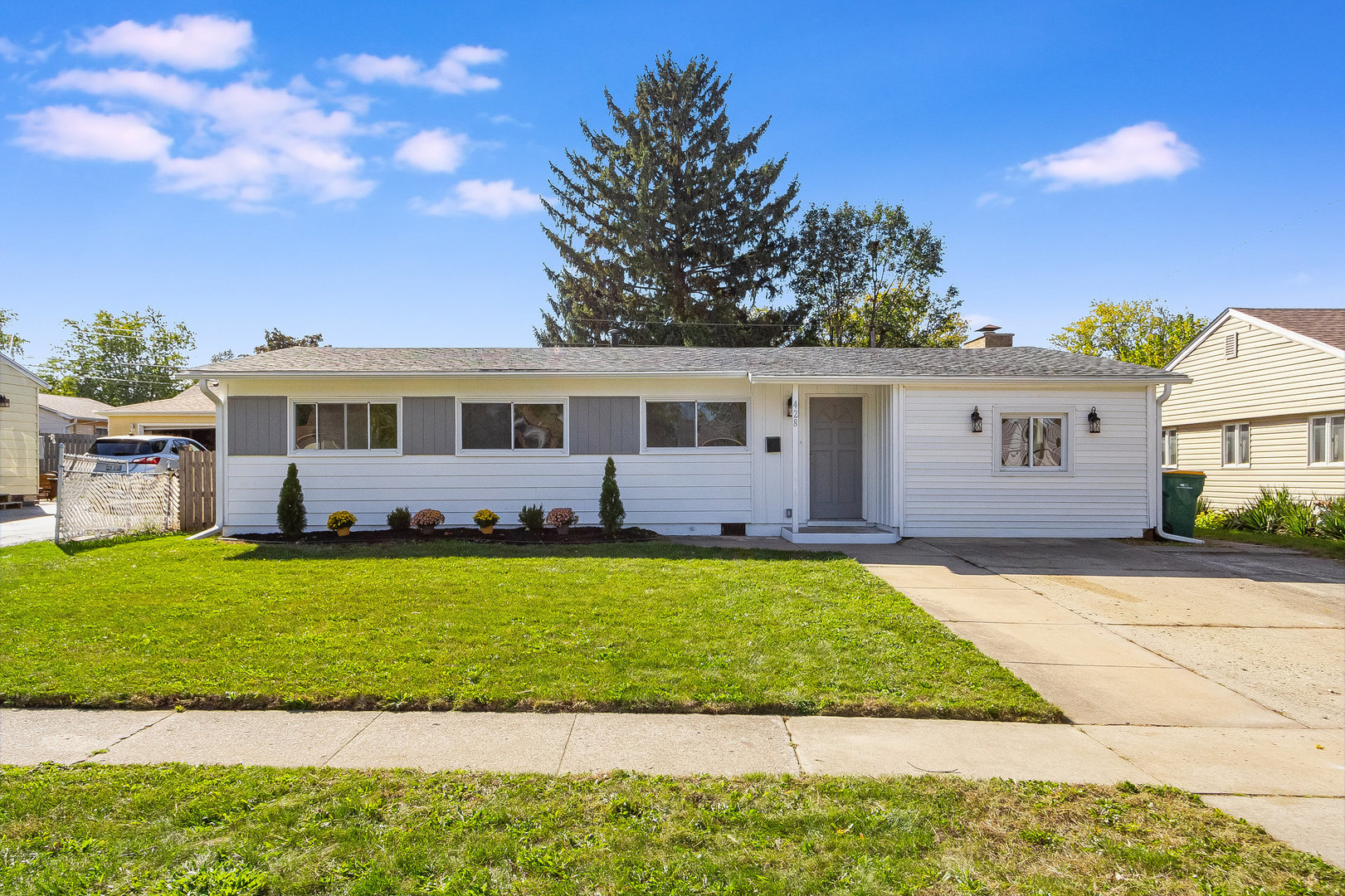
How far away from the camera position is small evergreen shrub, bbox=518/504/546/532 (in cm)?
1155

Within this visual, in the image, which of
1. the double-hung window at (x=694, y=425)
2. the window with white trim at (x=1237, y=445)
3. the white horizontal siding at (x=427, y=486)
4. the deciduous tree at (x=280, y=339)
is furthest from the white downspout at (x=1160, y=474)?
the deciduous tree at (x=280, y=339)

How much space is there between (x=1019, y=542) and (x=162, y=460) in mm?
17424

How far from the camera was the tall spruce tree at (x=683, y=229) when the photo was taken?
26.6 m

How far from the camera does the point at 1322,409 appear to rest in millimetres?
15336

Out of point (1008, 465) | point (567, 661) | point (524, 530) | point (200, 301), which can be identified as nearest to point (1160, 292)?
point (1008, 465)

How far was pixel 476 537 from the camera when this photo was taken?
38.0ft

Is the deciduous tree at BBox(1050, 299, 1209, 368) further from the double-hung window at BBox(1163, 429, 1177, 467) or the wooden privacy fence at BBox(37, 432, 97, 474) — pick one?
the wooden privacy fence at BBox(37, 432, 97, 474)

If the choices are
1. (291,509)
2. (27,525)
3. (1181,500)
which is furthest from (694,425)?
(27,525)

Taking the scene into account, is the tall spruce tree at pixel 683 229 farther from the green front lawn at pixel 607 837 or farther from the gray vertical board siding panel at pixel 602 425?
the green front lawn at pixel 607 837

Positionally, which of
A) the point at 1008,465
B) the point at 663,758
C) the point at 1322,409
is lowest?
the point at 663,758

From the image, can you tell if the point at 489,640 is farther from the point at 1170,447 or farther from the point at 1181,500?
the point at 1170,447

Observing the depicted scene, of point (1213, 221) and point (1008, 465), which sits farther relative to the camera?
point (1213, 221)

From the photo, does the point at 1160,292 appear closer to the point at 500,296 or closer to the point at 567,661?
the point at 500,296

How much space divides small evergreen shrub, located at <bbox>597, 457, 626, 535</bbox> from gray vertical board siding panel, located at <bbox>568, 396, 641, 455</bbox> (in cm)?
53
